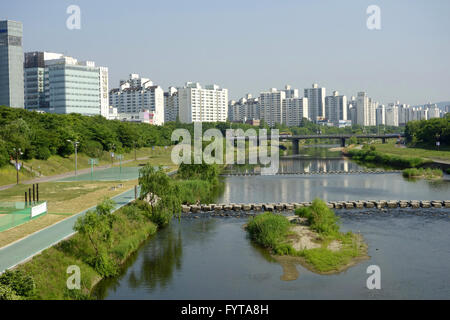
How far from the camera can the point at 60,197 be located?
114ft

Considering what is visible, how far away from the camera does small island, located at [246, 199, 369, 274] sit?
73.3ft

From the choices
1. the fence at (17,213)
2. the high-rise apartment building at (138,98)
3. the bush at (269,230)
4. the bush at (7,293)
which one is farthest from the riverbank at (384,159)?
the high-rise apartment building at (138,98)

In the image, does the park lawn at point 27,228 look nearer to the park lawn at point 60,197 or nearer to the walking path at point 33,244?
the park lawn at point 60,197

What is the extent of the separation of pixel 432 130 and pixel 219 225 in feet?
223

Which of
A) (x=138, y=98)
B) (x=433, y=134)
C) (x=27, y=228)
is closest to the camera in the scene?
(x=27, y=228)

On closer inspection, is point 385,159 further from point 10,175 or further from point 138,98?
point 138,98

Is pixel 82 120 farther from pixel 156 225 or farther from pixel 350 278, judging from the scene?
pixel 350 278

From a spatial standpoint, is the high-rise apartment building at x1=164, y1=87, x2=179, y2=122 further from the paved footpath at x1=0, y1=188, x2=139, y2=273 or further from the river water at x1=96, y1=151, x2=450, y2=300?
the paved footpath at x1=0, y1=188, x2=139, y2=273

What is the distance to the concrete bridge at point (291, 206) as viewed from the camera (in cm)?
3488

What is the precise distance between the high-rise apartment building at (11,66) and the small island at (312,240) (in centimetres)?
10963

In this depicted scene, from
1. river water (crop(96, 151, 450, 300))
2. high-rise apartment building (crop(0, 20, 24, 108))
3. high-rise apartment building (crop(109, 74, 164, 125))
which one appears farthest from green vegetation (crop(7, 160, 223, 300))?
high-rise apartment building (crop(109, 74, 164, 125))

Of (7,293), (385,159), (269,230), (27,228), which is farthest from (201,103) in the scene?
(7,293)

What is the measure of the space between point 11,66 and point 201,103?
75.4 metres

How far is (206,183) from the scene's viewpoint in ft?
140
